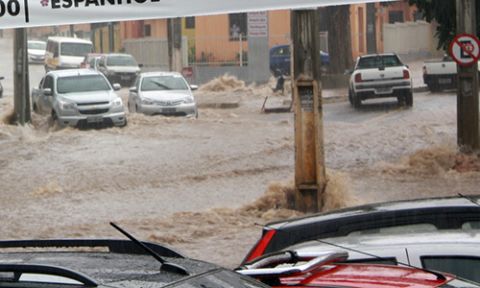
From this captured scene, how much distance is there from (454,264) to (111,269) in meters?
2.01

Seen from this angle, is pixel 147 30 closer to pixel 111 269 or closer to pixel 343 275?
pixel 343 275

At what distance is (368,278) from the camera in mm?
4289

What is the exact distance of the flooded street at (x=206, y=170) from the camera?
1636cm

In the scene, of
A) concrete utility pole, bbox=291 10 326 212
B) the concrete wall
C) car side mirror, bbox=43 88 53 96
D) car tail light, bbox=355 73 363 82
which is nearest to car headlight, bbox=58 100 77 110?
car side mirror, bbox=43 88 53 96

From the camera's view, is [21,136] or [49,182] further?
[21,136]

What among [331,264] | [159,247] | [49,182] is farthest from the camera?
[49,182]

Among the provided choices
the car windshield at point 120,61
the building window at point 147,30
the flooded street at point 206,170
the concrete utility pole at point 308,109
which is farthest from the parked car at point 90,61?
the concrete utility pole at point 308,109

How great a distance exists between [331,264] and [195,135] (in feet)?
78.8

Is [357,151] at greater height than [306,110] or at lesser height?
lesser

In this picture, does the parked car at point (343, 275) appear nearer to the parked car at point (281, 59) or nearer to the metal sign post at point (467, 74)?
the metal sign post at point (467, 74)

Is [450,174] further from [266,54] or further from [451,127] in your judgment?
[266,54]

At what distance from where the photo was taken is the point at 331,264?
4605mm

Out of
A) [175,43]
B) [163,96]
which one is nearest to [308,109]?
[163,96]

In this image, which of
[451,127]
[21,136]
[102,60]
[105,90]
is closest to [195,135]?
[105,90]
